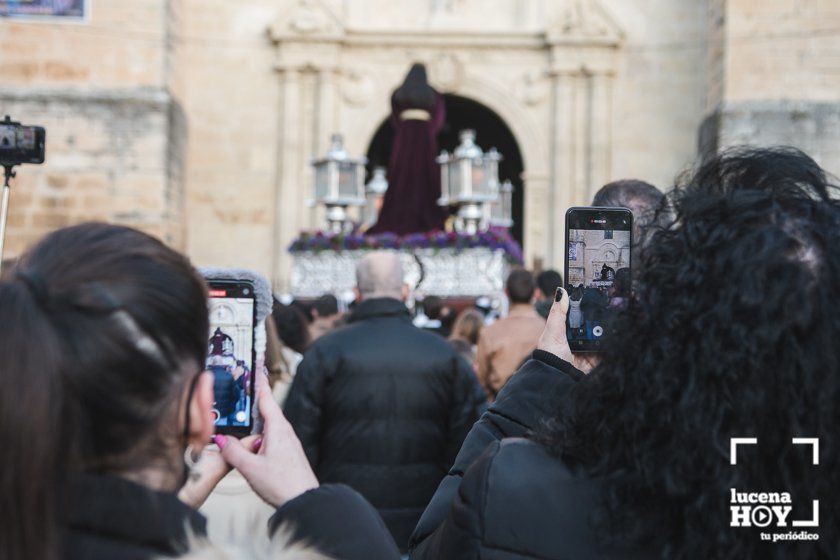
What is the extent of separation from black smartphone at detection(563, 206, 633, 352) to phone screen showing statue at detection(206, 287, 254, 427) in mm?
655

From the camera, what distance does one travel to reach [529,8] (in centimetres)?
1814

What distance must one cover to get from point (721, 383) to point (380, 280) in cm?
322

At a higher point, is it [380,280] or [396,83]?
[396,83]

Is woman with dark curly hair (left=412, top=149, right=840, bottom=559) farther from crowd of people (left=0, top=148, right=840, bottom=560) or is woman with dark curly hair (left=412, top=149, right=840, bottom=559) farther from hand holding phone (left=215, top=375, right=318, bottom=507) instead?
hand holding phone (left=215, top=375, right=318, bottom=507)

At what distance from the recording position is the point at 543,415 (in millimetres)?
2061

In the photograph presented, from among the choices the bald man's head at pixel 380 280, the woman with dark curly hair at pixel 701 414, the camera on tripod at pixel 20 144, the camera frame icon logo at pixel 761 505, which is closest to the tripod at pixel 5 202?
the camera on tripod at pixel 20 144

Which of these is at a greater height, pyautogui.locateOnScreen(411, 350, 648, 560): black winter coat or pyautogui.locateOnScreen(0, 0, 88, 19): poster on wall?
pyautogui.locateOnScreen(0, 0, 88, 19): poster on wall

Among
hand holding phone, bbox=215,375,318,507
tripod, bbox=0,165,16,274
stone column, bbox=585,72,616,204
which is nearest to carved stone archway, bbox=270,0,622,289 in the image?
stone column, bbox=585,72,616,204

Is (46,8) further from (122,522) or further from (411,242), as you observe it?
(122,522)

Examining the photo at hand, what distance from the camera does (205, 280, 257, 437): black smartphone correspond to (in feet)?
6.37

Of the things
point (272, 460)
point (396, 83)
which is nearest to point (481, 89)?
point (396, 83)

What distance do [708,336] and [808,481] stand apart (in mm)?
250

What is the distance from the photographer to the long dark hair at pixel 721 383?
152 centimetres

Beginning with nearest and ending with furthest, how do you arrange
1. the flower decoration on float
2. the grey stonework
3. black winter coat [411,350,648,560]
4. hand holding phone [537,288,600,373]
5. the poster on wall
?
black winter coat [411,350,648,560]
hand holding phone [537,288,600,373]
the flower decoration on float
the grey stonework
the poster on wall
